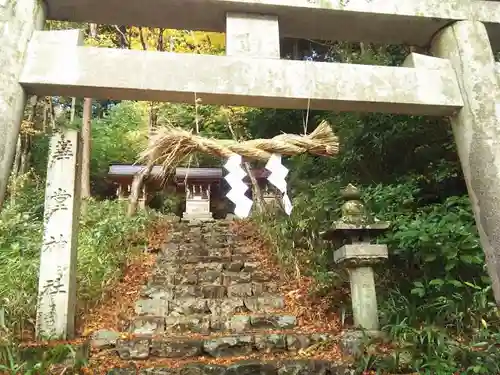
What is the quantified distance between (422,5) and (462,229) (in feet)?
7.50

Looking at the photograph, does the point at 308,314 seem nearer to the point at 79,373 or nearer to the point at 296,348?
the point at 296,348

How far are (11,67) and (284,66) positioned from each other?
177 centimetres

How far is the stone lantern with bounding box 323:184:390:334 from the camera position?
4.57m

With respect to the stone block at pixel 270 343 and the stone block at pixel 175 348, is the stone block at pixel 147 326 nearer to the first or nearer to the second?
the stone block at pixel 175 348

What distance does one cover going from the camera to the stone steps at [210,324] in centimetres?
539

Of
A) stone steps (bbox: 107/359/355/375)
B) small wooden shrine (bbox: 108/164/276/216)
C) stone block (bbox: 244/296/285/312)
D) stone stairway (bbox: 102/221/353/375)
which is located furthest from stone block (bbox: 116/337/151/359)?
small wooden shrine (bbox: 108/164/276/216)

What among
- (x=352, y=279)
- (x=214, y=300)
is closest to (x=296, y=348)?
(x=352, y=279)

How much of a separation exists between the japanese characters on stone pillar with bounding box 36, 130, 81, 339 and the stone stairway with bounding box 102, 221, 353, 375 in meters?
0.70

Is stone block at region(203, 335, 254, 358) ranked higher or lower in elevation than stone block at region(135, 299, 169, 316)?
lower

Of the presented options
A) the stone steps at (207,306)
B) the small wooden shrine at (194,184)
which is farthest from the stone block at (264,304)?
the small wooden shrine at (194,184)

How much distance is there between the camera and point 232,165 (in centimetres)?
311

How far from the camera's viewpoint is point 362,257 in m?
4.59

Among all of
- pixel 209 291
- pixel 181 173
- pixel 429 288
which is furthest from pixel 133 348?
pixel 181 173

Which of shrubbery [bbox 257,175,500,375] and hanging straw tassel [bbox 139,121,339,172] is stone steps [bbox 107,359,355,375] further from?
hanging straw tassel [bbox 139,121,339,172]
